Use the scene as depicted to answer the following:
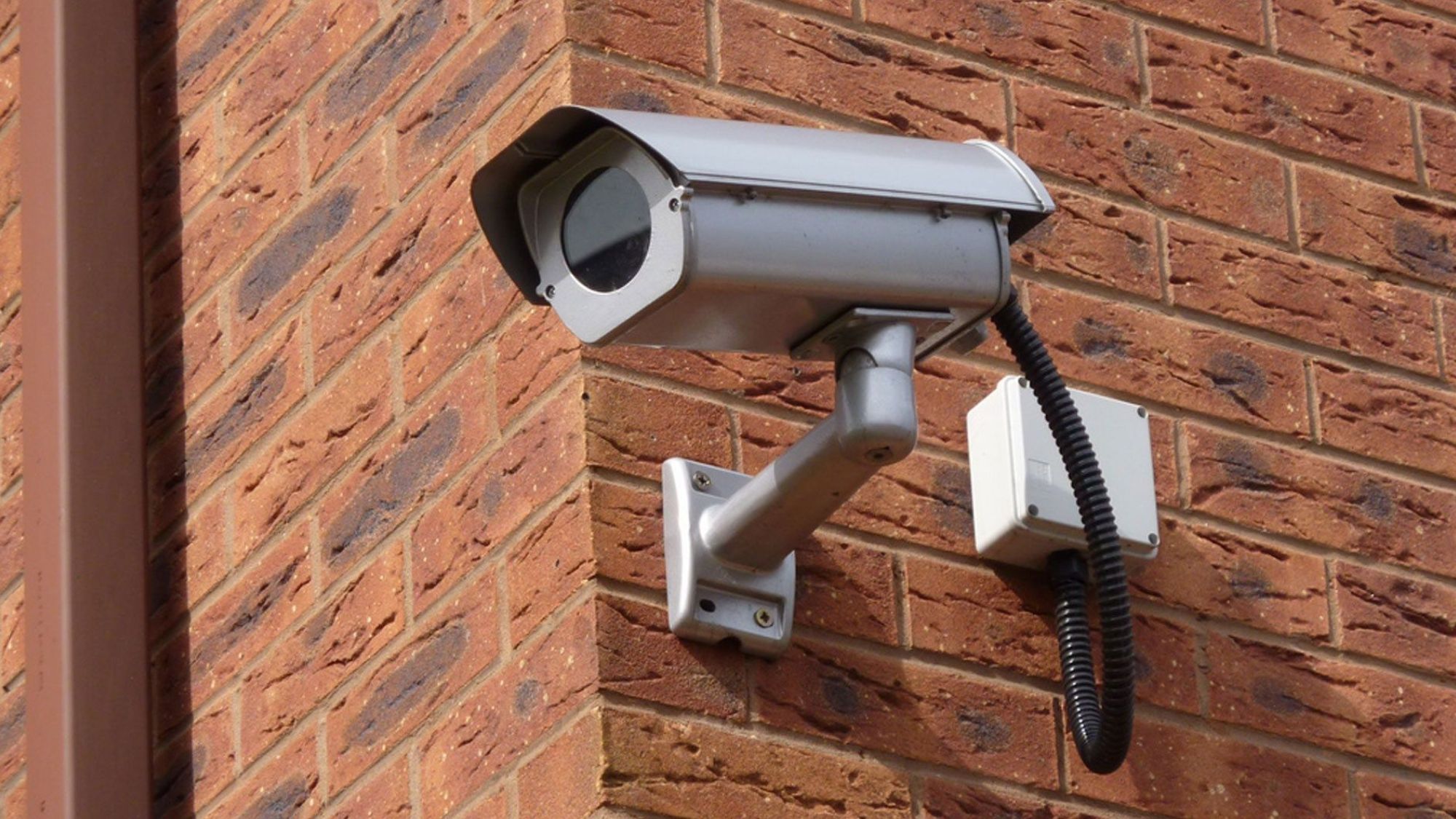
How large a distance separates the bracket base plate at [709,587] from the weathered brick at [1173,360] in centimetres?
45

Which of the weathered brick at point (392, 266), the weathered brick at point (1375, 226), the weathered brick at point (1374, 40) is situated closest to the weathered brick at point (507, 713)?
the weathered brick at point (392, 266)

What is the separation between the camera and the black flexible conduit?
2322 millimetres

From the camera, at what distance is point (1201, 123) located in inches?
117

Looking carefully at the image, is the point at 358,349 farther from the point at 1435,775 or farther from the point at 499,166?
the point at 1435,775

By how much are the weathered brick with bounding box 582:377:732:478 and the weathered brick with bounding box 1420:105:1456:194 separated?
952mm

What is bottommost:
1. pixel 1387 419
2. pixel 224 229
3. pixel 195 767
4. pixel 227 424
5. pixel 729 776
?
pixel 729 776

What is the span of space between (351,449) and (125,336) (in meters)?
0.46

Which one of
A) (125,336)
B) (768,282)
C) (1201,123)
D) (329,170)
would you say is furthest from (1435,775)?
(125,336)

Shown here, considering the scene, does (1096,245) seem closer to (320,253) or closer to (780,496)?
(780,496)

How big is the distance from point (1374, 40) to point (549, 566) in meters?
1.19

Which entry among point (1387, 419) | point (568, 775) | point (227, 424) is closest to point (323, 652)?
point (227, 424)

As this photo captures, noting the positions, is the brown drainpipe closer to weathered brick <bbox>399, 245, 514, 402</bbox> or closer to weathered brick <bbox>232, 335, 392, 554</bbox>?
weathered brick <bbox>232, 335, 392, 554</bbox>

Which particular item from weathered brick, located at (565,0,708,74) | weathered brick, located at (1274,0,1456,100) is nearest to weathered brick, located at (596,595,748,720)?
weathered brick, located at (565,0,708,74)

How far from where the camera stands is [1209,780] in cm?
262
